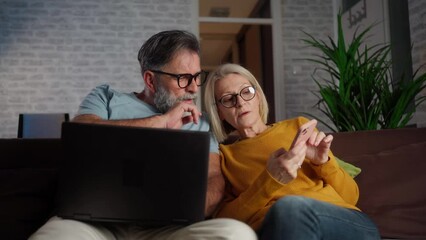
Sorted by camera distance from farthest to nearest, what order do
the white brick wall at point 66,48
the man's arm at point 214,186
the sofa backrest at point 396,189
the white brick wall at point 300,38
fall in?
the white brick wall at point 300,38, the white brick wall at point 66,48, the sofa backrest at point 396,189, the man's arm at point 214,186

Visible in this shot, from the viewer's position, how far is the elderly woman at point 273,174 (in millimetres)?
1103

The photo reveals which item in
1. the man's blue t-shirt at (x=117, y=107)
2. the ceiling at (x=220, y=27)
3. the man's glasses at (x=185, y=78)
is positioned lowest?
the man's blue t-shirt at (x=117, y=107)

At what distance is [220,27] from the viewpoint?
6051mm

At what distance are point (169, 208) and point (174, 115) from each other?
0.42m

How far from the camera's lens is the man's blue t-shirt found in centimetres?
158

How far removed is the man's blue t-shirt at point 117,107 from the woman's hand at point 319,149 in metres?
0.38

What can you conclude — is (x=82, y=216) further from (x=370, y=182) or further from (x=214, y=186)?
(x=370, y=182)

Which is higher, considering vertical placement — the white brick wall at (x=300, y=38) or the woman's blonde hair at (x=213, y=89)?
the white brick wall at (x=300, y=38)

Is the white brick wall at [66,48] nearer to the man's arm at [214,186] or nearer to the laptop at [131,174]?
the man's arm at [214,186]

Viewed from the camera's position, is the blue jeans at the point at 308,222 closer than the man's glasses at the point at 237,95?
Yes

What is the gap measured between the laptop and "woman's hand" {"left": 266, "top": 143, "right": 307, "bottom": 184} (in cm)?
19

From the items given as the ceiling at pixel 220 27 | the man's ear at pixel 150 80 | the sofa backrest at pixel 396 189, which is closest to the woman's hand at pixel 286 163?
the sofa backrest at pixel 396 189

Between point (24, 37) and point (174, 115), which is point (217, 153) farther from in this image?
point (24, 37)

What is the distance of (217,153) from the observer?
1.48 meters
